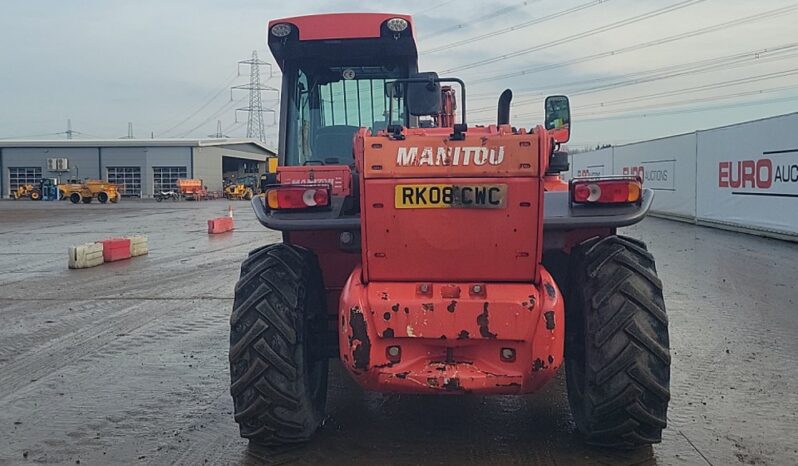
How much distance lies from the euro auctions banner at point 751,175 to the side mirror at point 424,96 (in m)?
13.1

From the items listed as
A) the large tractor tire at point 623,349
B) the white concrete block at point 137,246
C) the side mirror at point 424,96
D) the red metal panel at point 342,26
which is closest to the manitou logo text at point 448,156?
the large tractor tire at point 623,349

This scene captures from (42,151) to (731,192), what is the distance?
6241cm

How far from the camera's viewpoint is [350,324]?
3.77 metres

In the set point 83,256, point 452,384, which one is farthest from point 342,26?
point 83,256

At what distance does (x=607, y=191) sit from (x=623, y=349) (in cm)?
84

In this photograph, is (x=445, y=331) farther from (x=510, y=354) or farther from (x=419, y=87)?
(x=419, y=87)

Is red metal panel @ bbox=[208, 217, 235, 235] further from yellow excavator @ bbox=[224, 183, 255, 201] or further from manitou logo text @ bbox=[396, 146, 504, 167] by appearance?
yellow excavator @ bbox=[224, 183, 255, 201]

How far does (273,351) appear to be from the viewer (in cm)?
405

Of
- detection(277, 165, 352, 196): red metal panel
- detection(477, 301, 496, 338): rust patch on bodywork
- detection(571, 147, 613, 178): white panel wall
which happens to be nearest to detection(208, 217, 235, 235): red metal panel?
detection(571, 147, 613, 178): white panel wall

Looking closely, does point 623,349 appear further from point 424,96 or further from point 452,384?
point 424,96

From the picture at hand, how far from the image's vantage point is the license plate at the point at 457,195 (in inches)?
145

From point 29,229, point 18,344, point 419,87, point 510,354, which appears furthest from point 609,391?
point 29,229

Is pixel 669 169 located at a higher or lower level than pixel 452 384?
higher

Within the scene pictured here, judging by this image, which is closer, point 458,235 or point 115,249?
point 458,235
